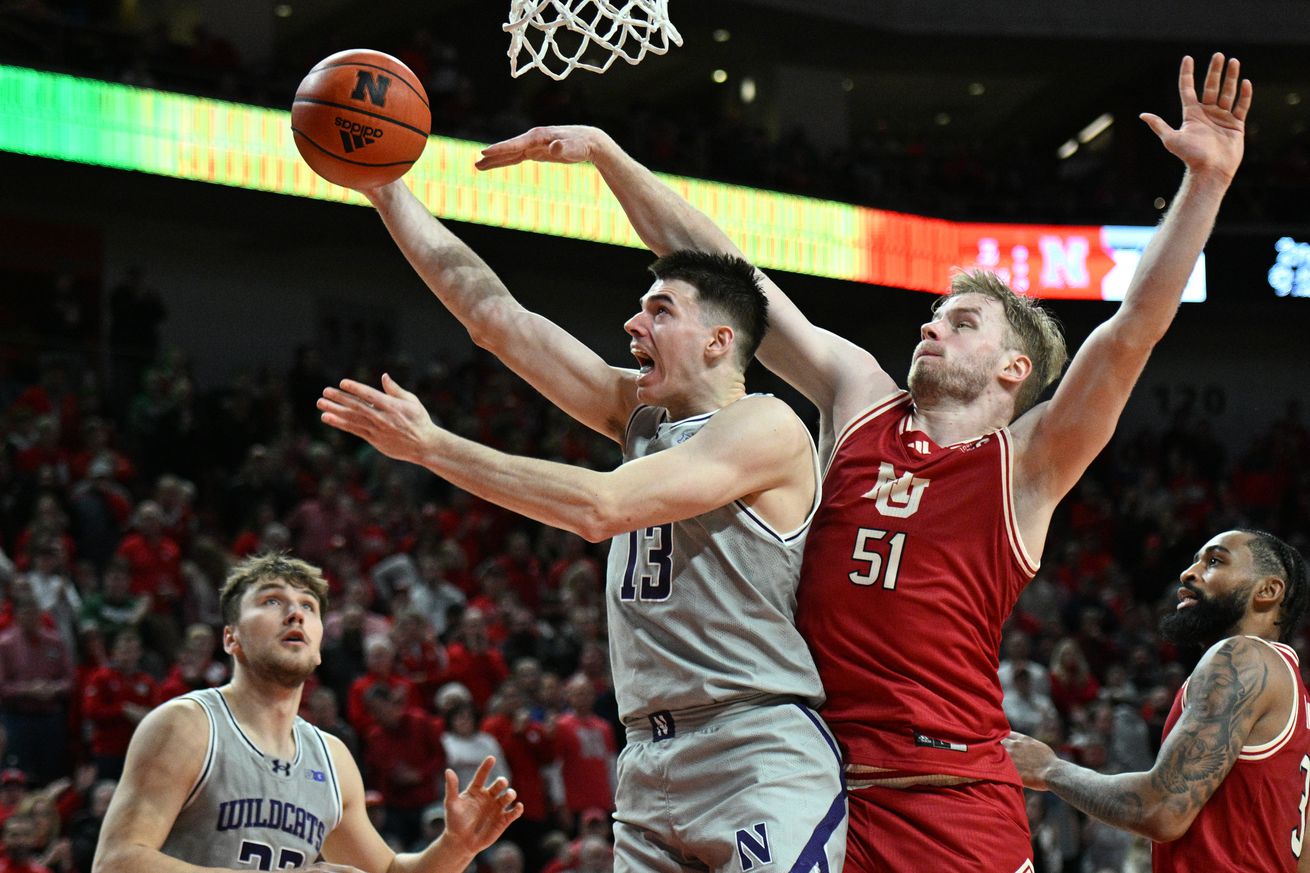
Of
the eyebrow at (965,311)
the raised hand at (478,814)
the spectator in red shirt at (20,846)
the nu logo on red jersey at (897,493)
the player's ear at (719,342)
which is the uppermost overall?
the eyebrow at (965,311)

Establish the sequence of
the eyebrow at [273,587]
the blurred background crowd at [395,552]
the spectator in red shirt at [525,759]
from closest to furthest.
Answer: the eyebrow at [273,587] → the blurred background crowd at [395,552] → the spectator in red shirt at [525,759]

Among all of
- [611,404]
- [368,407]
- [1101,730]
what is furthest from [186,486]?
[368,407]

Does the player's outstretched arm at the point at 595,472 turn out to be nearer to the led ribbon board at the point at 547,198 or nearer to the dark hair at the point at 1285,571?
the dark hair at the point at 1285,571

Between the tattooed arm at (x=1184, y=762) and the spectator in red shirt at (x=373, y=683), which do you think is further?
the spectator in red shirt at (x=373, y=683)

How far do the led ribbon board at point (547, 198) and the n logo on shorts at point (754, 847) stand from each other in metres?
10.6

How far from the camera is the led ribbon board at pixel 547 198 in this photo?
14.4 meters

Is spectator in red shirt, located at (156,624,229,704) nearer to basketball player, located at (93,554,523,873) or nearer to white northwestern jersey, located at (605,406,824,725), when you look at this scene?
basketball player, located at (93,554,523,873)

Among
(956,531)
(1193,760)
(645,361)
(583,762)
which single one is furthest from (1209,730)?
(583,762)

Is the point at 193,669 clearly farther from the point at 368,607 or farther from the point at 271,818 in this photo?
the point at 271,818

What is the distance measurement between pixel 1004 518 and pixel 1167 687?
938 cm

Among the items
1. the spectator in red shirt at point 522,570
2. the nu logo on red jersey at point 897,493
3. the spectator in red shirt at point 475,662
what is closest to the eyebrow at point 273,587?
the nu logo on red jersey at point 897,493

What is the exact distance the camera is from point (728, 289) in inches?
150

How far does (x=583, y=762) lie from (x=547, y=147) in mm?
5851

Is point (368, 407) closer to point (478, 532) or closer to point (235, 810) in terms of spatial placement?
point (235, 810)
